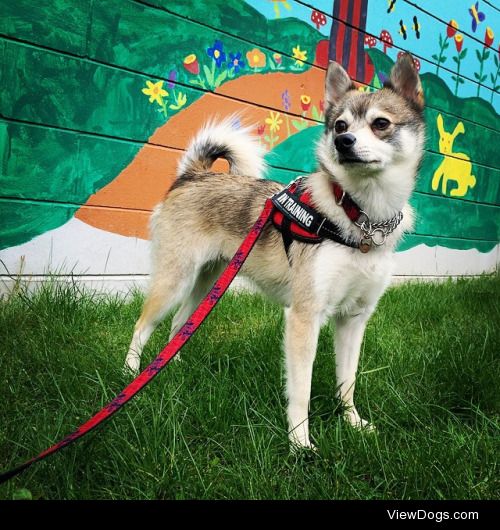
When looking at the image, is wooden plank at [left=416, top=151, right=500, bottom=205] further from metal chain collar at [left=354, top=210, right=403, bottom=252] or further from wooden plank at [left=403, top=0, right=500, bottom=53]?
metal chain collar at [left=354, top=210, right=403, bottom=252]

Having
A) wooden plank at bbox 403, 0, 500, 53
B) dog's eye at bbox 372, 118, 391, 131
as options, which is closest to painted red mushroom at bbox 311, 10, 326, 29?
wooden plank at bbox 403, 0, 500, 53

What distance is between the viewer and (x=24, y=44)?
2.92 meters

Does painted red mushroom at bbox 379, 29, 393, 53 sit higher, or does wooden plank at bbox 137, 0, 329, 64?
painted red mushroom at bbox 379, 29, 393, 53

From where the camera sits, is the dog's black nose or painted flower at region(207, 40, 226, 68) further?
painted flower at region(207, 40, 226, 68)

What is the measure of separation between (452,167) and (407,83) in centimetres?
395

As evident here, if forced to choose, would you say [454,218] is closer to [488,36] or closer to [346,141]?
[488,36]

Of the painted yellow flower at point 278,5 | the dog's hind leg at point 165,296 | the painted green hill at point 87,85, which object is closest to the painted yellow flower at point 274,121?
the painted green hill at point 87,85

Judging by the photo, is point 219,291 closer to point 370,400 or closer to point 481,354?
point 370,400

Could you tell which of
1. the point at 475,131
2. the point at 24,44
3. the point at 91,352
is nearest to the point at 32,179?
the point at 24,44

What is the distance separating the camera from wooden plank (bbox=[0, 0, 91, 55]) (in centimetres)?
286

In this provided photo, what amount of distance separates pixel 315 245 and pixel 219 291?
1.87ft

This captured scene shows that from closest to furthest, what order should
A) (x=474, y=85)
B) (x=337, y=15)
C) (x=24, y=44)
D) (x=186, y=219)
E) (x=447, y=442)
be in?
(x=447, y=442), (x=186, y=219), (x=24, y=44), (x=337, y=15), (x=474, y=85)

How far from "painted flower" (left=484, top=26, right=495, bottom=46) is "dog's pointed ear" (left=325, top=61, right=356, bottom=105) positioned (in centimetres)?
474

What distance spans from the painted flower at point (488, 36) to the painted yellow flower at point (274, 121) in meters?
3.43
